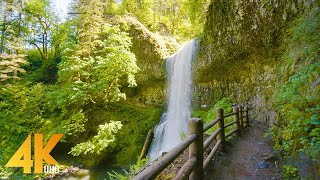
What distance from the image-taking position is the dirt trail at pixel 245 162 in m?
3.88

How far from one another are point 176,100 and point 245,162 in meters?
9.15

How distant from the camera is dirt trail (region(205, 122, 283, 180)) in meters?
3.88

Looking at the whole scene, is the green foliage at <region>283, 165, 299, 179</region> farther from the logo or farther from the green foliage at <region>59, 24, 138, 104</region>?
the logo

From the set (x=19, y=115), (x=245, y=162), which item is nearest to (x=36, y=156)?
(x=19, y=115)

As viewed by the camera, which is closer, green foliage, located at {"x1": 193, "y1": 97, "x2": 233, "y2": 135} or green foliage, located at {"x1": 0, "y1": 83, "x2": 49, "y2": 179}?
green foliage, located at {"x1": 193, "y1": 97, "x2": 233, "y2": 135}

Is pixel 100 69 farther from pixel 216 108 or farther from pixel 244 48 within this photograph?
pixel 244 48

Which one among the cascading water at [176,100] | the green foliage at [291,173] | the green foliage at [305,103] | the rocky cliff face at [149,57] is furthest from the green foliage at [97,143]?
the green foliage at [305,103]

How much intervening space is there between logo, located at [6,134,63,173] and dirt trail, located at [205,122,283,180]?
919 centimetres

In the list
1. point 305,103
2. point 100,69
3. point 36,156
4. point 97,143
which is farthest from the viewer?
point 100,69

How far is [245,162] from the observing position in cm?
463

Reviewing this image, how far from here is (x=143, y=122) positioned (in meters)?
13.7

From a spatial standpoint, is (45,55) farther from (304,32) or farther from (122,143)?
(304,32)

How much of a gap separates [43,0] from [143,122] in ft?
51.2

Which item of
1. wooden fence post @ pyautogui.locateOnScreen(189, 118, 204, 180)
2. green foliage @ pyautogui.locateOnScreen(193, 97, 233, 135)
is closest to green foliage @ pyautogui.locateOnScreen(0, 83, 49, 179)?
green foliage @ pyautogui.locateOnScreen(193, 97, 233, 135)
